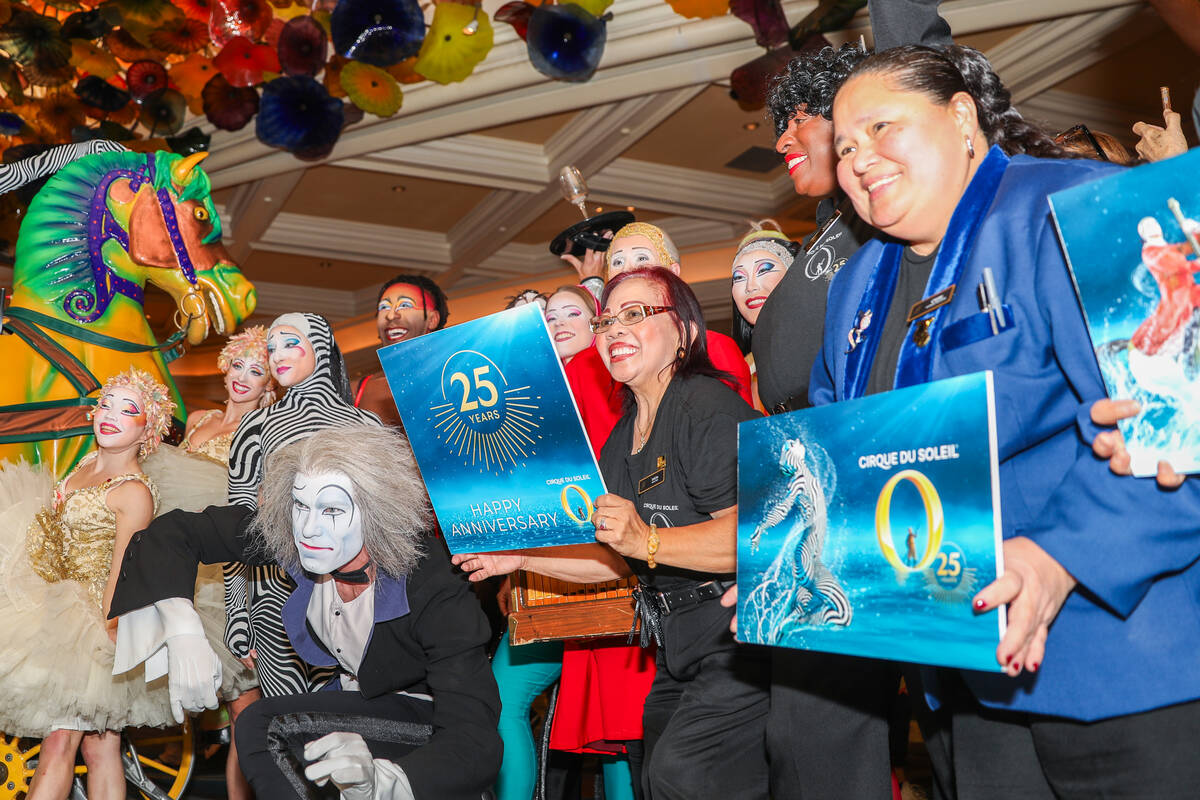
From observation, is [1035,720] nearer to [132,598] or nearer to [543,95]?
[132,598]

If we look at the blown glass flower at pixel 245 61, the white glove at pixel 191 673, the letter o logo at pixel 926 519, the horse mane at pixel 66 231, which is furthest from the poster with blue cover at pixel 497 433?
the blown glass flower at pixel 245 61

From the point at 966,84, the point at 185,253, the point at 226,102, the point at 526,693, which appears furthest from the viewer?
the point at 226,102

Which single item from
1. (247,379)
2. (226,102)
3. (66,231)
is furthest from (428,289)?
(226,102)

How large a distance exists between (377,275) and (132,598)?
8.81 m

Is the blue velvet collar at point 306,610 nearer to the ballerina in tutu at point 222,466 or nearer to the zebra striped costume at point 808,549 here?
the ballerina in tutu at point 222,466

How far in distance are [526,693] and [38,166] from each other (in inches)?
117

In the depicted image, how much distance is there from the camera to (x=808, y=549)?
156 cm

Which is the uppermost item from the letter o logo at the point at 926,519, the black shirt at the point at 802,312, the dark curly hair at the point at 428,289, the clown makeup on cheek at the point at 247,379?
the dark curly hair at the point at 428,289

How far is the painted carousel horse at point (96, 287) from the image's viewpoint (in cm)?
392

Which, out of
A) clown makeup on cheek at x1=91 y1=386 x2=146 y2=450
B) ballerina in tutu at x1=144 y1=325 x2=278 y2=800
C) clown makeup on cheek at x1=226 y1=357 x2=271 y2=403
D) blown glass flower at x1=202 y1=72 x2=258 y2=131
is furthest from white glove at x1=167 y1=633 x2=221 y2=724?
blown glass flower at x1=202 y1=72 x2=258 y2=131

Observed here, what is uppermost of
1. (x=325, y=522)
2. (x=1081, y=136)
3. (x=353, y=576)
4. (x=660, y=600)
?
(x=1081, y=136)

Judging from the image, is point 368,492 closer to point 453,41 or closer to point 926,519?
point 926,519

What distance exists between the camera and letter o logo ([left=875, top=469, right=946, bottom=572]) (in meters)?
1.31

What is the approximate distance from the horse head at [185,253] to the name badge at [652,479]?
8.10ft
